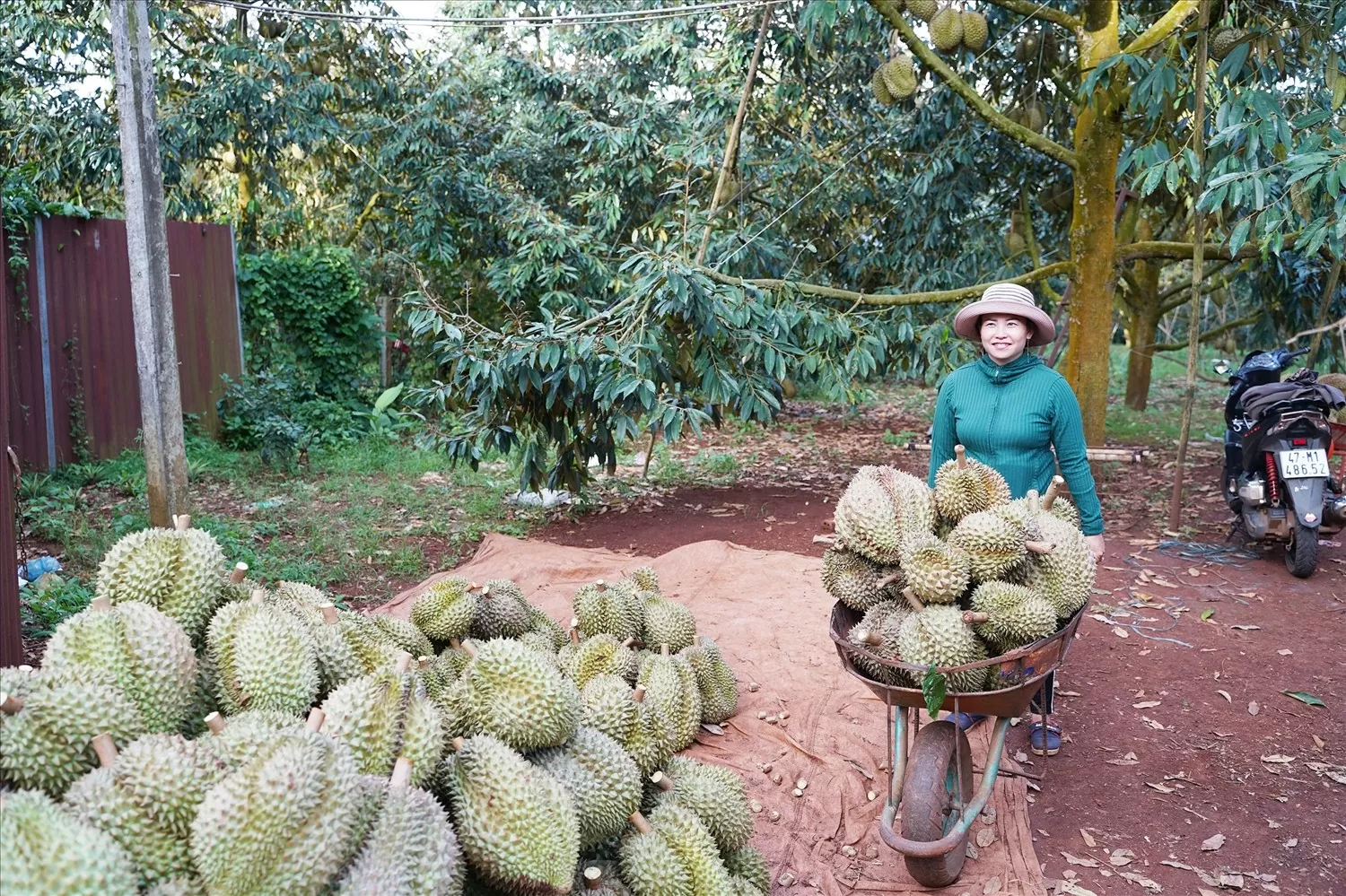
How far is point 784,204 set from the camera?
9375mm

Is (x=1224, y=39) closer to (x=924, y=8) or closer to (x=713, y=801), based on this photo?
(x=924, y=8)

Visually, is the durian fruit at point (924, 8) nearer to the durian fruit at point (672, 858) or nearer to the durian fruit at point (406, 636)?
the durian fruit at point (406, 636)

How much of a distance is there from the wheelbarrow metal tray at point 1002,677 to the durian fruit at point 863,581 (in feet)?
0.55

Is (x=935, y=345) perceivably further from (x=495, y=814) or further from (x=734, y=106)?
(x=495, y=814)

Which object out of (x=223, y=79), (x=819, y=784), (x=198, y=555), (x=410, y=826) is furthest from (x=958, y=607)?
(x=223, y=79)

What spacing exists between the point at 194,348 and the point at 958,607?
9637mm

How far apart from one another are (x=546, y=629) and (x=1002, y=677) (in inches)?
74.2

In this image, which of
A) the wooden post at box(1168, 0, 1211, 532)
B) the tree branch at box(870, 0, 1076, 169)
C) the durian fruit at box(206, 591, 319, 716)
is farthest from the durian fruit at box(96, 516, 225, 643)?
the tree branch at box(870, 0, 1076, 169)

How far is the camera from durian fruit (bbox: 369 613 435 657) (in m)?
3.25

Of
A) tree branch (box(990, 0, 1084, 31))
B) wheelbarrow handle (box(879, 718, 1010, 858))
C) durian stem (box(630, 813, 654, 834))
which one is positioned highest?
tree branch (box(990, 0, 1084, 31))

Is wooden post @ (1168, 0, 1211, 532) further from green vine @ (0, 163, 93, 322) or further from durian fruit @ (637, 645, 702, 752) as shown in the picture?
green vine @ (0, 163, 93, 322)

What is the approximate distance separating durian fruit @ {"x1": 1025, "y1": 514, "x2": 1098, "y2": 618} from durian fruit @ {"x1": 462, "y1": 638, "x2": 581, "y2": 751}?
1.51 metres

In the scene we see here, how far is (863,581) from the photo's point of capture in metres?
3.10

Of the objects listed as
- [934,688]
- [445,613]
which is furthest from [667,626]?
[934,688]
